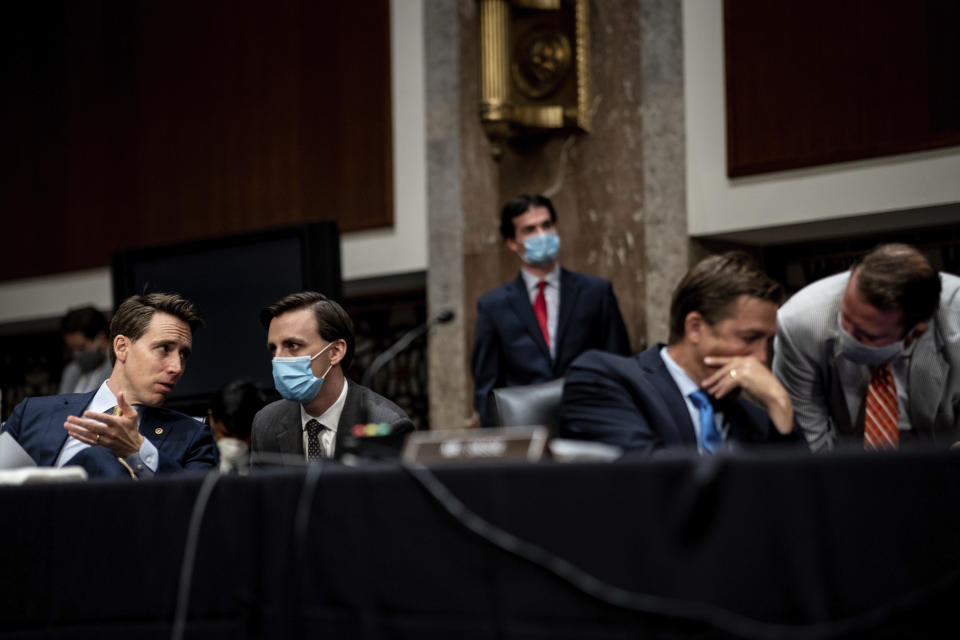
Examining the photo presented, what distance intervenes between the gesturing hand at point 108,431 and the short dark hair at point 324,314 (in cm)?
68

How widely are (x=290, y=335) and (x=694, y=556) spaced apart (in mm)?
2044

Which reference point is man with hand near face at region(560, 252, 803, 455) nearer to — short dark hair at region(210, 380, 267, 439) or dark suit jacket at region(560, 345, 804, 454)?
dark suit jacket at region(560, 345, 804, 454)

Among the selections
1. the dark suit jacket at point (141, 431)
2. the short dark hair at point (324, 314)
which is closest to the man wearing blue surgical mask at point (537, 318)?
the short dark hair at point (324, 314)

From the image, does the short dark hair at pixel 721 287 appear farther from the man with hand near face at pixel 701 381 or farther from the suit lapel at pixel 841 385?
the suit lapel at pixel 841 385

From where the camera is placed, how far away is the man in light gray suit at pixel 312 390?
3330 mm

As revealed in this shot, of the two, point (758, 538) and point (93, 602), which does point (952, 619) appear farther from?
point (93, 602)

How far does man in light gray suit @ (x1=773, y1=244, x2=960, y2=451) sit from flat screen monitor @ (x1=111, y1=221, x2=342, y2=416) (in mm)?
2896

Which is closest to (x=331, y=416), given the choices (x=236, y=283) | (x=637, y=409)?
→ (x=637, y=409)

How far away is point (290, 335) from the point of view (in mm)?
3412

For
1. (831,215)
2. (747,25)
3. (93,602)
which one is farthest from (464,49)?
(93,602)

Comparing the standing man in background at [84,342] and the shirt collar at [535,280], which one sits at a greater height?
the shirt collar at [535,280]

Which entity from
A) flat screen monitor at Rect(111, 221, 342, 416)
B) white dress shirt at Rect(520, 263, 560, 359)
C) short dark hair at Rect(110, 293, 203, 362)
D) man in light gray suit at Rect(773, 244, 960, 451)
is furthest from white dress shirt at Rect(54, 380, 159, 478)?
flat screen monitor at Rect(111, 221, 342, 416)

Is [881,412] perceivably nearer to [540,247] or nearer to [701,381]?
[701,381]

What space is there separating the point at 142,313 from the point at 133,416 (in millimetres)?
592
